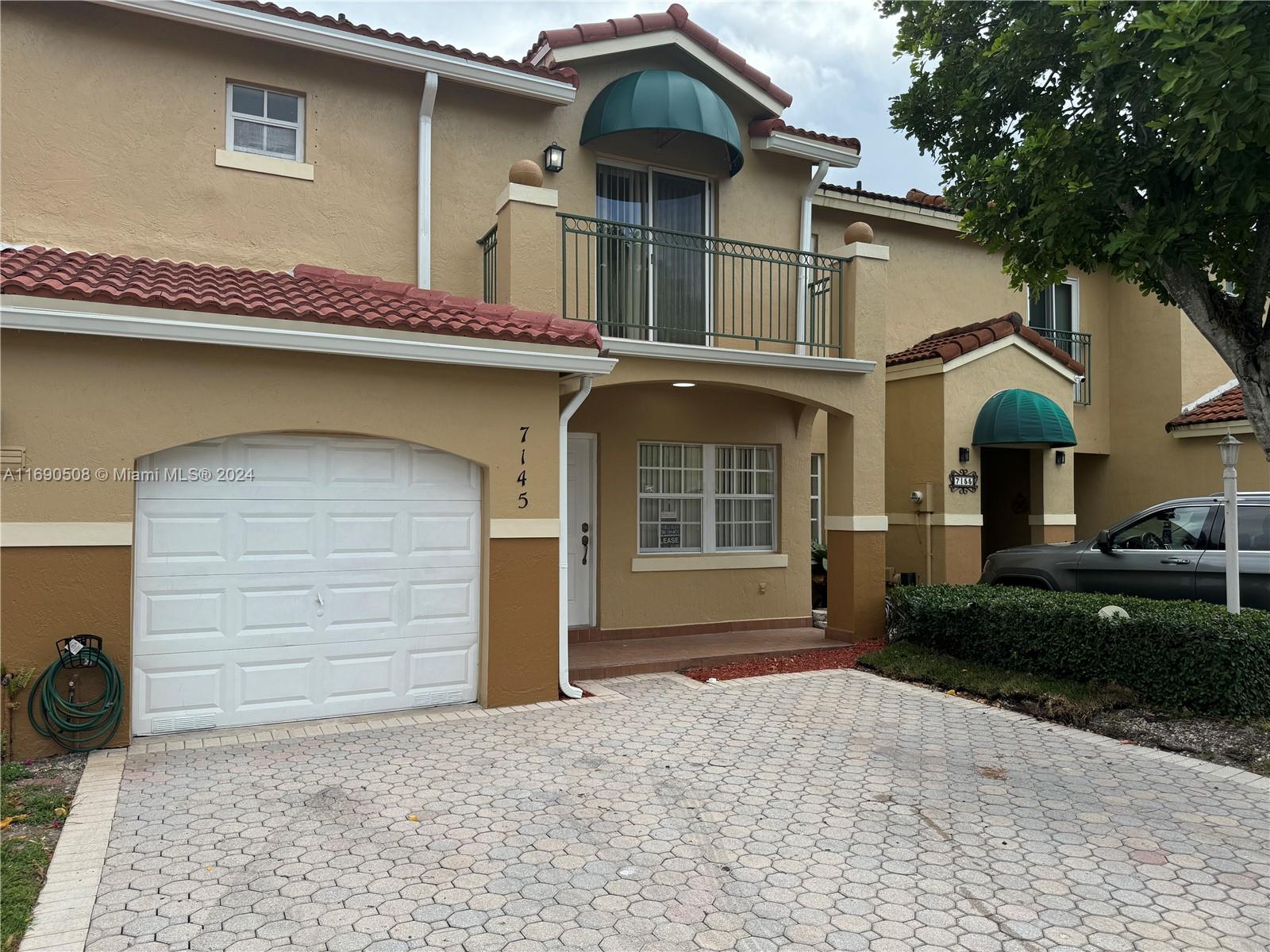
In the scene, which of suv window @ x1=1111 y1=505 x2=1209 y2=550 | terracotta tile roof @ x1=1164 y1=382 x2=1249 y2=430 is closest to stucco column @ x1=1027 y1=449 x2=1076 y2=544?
terracotta tile roof @ x1=1164 y1=382 x2=1249 y2=430

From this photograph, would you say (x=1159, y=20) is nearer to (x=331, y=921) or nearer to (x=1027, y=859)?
(x=1027, y=859)

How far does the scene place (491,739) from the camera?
674 cm

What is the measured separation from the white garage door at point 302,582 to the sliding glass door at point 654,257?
11.0ft

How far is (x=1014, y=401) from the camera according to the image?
39.0 feet

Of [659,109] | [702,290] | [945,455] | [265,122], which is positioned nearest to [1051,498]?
[945,455]

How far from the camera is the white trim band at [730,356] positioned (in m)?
9.13

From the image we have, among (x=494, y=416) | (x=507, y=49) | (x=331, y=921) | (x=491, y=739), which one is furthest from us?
(x=507, y=49)

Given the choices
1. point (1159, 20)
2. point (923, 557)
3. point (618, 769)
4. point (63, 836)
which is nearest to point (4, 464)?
point (63, 836)

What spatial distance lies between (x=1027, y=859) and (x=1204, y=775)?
8.09 ft

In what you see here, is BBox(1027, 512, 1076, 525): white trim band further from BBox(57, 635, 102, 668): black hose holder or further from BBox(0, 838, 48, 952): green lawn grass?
BBox(0, 838, 48, 952): green lawn grass

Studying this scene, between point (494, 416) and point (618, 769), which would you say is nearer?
point (618, 769)

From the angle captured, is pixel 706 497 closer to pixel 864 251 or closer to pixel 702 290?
pixel 702 290

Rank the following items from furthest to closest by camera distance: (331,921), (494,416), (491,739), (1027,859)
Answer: (494,416) → (491,739) → (1027,859) → (331,921)

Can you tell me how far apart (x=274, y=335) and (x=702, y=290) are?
18.5 ft
